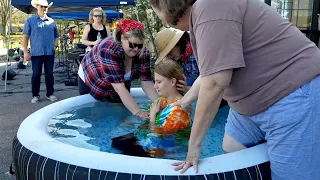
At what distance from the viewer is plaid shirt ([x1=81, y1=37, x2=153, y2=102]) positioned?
3.03 m

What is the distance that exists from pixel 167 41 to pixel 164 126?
77cm

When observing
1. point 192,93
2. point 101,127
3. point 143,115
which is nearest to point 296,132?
point 192,93

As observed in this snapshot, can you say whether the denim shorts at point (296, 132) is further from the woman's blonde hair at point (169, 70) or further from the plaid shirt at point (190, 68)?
the plaid shirt at point (190, 68)

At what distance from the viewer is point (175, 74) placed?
280cm

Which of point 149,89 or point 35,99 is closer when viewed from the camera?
point 149,89

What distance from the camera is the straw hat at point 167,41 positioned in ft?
10.1

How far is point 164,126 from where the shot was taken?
2773 mm

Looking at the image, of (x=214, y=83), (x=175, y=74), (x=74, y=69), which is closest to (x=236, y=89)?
(x=214, y=83)

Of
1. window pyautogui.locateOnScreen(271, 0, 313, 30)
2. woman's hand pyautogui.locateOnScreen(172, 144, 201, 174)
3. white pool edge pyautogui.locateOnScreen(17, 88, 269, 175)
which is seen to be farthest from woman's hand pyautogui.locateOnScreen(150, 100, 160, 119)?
window pyautogui.locateOnScreen(271, 0, 313, 30)

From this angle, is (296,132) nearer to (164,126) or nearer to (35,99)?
(164,126)

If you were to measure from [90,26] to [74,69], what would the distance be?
415 centimetres

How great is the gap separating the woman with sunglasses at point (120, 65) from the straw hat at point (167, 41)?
0.48 feet

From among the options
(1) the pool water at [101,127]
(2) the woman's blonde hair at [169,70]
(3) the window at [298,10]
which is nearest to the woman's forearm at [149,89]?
(1) the pool water at [101,127]

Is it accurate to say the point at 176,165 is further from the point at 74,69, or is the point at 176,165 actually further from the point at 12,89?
the point at 74,69
